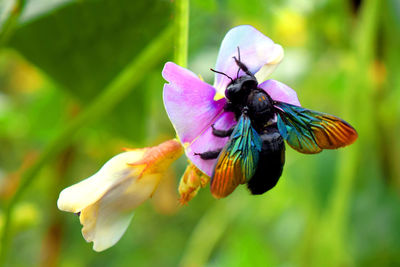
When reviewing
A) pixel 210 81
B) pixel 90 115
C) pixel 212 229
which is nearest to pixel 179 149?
pixel 90 115

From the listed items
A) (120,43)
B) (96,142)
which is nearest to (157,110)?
(96,142)

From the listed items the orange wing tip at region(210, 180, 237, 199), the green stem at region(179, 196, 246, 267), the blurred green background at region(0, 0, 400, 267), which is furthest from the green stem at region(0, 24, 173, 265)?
the green stem at region(179, 196, 246, 267)

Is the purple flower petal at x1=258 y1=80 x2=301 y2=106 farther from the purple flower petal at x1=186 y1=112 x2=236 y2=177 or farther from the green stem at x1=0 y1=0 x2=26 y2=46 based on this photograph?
the green stem at x1=0 y1=0 x2=26 y2=46

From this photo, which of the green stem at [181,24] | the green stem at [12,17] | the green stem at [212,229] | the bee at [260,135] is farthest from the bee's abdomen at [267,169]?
the green stem at [212,229]

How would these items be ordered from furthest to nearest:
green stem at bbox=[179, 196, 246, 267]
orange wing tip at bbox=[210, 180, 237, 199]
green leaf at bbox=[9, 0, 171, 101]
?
green stem at bbox=[179, 196, 246, 267] < green leaf at bbox=[9, 0, 171, 101] < orange wing tip at bbox=[210, 180, 237, 199]

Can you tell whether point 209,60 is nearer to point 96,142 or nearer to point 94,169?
point 96,142

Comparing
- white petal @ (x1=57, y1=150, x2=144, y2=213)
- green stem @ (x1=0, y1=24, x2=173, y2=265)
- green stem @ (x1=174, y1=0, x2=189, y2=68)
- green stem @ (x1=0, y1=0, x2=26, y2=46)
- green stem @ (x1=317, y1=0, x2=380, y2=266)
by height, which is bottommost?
green stem @ (x1=317, y1=0, x2=380, y2=266)

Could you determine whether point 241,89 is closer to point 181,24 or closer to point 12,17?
point 181,24
